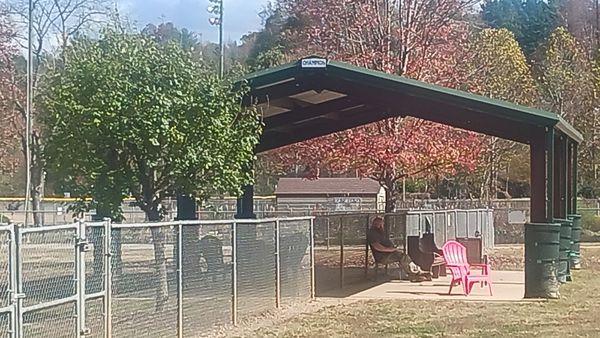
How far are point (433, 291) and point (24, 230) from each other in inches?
469

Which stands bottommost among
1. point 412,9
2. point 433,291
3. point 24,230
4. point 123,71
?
point 433,291

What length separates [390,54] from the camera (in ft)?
95.0

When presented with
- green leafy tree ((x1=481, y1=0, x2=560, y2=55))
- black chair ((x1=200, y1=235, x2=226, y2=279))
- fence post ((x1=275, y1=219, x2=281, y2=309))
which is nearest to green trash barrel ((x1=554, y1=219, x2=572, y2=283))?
fence post ((x1=275, y1=219, x2=281, y2=309))

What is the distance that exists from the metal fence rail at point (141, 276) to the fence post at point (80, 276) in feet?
0.03

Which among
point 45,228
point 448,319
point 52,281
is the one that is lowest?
point 448,319

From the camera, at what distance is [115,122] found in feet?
49.9

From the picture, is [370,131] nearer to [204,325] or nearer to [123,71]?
[123,71]

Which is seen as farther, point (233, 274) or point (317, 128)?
point (317, 128)

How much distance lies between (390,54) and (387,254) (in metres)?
8.54

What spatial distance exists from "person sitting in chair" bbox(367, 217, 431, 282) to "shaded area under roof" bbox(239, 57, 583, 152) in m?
2.70

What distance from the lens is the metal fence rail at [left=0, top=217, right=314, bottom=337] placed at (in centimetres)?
1007

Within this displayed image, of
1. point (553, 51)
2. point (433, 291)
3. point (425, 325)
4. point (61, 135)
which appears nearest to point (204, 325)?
point (425, 325)

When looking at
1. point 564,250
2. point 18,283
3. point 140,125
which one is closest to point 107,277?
point 18,283

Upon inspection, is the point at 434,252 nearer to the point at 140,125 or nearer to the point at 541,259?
the point at 541,259
